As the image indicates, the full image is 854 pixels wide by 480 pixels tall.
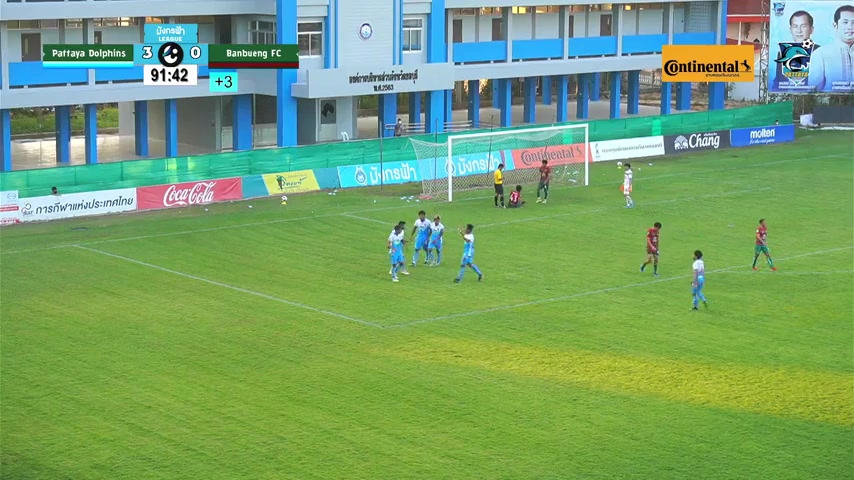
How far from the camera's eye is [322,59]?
64062 mm

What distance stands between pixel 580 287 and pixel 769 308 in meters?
5.36

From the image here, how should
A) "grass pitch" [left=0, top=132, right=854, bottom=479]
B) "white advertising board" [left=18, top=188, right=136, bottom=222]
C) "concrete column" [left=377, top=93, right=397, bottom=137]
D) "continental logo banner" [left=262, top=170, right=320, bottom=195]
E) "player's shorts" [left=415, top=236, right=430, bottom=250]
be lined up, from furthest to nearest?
"concrete column" [left=377, top=93, right=397, bottom=137] → "continental logo banner" [left=262, top=170, right=320, bottom=195] → "white advertising board" [left=18, top=188, right=136, bottom=222] → "player's shorts" [left=415, top=236, right=430, bottom=250] → "grass pitch" [left=0, top=132, right=854, bottom=479]

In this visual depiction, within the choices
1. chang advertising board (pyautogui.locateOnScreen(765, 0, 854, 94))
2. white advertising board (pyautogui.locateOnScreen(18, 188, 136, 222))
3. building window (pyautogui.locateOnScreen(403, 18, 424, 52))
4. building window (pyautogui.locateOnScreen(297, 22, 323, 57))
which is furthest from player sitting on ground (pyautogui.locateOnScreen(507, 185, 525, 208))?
chang advertising board (pyautogui.locateOnScreen(765, 0, 854, 94))

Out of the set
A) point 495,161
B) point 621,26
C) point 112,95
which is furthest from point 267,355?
point 621,26

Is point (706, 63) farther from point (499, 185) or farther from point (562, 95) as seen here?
point (499, 185)

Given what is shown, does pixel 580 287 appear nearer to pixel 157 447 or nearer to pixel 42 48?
pixel 157 447

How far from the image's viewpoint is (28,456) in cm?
2339

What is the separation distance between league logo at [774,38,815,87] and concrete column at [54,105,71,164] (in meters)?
40.3

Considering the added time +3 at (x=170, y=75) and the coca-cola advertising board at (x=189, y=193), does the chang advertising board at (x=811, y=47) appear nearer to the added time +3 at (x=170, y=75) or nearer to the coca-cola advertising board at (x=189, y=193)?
the added time +3 at (x=170, y=75)

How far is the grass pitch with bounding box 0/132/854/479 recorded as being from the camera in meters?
23.8

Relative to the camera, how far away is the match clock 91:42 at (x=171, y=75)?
5872 centimetres

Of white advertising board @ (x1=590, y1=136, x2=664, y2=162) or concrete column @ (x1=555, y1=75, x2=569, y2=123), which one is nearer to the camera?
white advertising board @ (x1=590, y1=136, x2=664, y2=162)

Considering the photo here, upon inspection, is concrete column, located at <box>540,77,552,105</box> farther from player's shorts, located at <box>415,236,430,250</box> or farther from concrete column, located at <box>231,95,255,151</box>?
player's shorts, located at <box>415,236,430,250</box>

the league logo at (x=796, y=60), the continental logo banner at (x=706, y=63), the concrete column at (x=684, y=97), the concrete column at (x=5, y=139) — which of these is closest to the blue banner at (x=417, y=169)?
the concrete column at (x=5, y=139)
